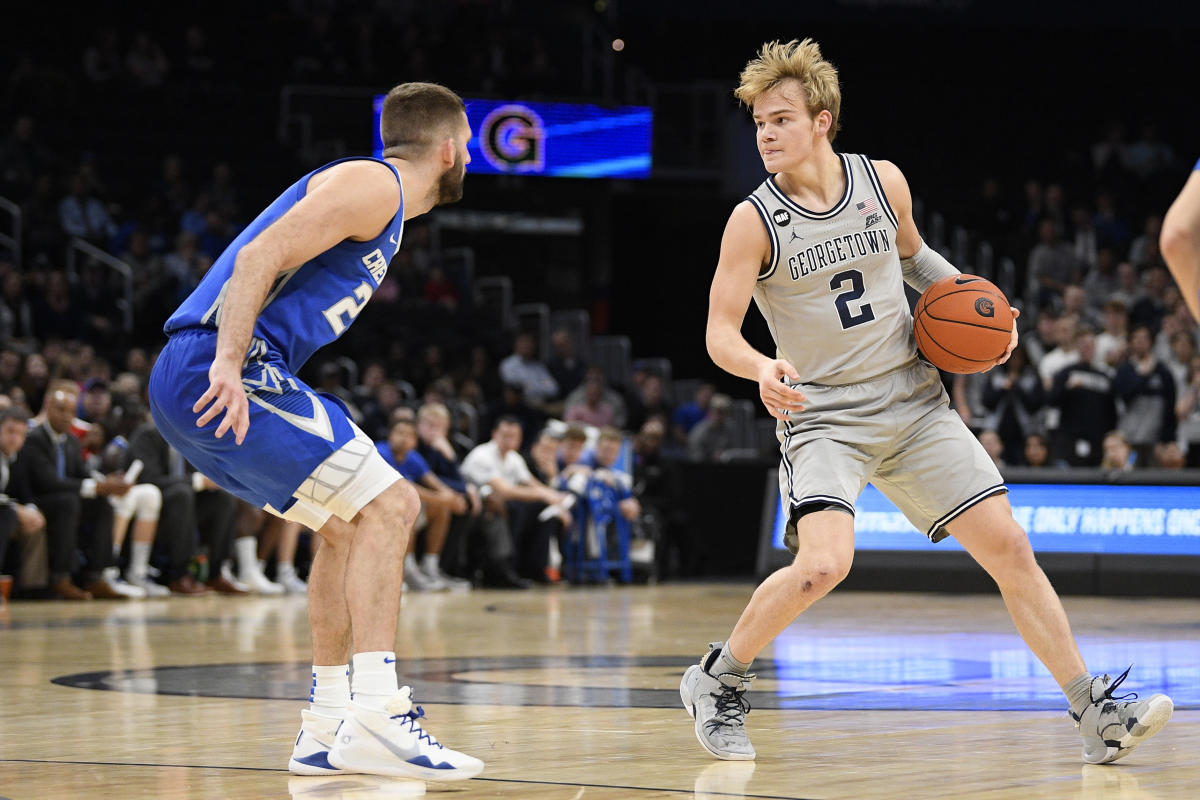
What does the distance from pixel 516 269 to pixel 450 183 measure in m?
20.6

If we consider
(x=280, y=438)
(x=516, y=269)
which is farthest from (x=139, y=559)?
(x=516, y=269)

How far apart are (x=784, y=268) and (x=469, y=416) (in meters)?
11.4

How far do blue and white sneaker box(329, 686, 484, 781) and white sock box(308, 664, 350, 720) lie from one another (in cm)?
16

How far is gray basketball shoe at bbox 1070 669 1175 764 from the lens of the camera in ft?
14.0

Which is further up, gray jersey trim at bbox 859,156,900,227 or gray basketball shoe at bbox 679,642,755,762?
gray jersey trim at bbox 859,156,900,227

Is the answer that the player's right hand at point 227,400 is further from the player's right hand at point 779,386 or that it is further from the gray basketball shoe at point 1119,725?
the gray basketball shoe at point 1119,725

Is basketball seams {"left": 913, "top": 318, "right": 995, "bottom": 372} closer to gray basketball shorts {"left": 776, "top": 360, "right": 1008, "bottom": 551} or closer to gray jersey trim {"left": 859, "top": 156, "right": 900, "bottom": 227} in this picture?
gray basketball shorts {"left": 776, "top": 360, "right": 1008, "bottom": 551}

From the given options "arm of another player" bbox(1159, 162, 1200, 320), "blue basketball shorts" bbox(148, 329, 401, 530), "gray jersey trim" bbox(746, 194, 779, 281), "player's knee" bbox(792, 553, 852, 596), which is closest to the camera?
"arm of another player" bbox(1159, 162, 1200, 320)

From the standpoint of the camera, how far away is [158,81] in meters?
20.6

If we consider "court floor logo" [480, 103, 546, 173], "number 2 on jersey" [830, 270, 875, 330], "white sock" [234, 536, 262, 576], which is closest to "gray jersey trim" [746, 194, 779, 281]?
"number 2 on jersey" [830, 270, 875, 330]

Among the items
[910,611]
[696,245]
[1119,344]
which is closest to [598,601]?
[910,611]

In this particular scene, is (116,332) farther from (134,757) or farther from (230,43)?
(134,757)

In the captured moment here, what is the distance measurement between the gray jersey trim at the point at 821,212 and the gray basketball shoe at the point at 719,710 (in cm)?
132

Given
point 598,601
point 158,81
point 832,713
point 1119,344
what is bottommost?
point 598,601
